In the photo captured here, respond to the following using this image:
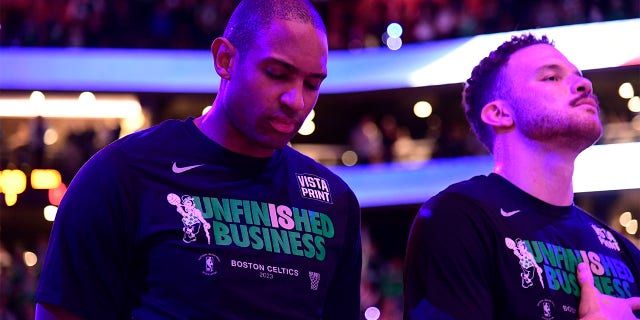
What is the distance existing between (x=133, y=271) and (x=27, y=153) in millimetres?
13959

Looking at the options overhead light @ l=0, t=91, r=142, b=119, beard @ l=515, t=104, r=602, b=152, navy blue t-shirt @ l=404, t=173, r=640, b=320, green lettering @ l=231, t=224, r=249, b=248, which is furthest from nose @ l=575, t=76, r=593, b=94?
overhead light @ l=0, t=91, r=142, b=119

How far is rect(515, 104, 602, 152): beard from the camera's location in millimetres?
3105

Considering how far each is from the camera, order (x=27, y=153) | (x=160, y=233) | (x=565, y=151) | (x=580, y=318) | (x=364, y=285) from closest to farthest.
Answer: (x=160, y=233) < (x=580, y=318) < (x=565, y=151) < (x=364, y=285) < (x=27, y=153)

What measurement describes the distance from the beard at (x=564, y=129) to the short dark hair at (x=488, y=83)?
224 mm

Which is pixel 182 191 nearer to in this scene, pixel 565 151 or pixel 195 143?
pixel 195 143

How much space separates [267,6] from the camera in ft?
8.80

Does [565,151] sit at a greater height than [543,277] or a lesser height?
greater

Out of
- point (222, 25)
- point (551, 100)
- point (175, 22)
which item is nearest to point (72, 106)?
point (175, 22)

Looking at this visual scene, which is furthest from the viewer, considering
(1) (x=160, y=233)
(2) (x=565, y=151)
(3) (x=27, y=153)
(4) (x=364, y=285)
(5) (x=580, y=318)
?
(3) (x=27, y=153)

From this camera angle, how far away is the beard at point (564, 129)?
3.11 m

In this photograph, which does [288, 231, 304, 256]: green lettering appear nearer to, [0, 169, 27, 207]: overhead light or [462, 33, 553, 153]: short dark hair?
[462, 33, 553, 153]: short dark hair

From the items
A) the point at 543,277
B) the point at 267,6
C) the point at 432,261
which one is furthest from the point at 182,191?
the point at 543,277

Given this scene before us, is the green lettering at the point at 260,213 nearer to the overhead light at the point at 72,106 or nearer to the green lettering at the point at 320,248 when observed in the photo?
the green lettering at the point at 320,248

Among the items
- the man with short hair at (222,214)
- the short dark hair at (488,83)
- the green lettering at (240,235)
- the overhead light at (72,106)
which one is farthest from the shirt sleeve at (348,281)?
the overhead light at (72,106)
